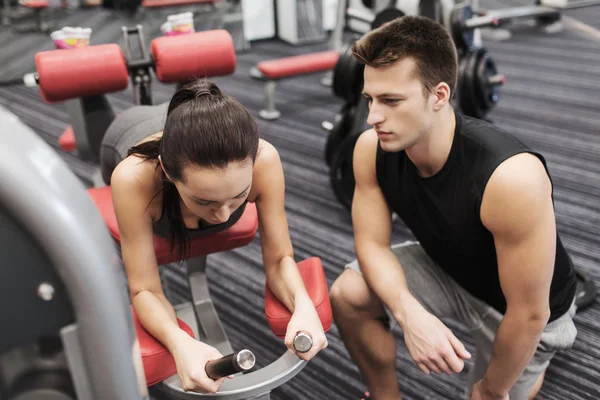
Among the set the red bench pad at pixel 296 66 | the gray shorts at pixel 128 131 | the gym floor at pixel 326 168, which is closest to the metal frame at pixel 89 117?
the gray shorts at pixel 128 131

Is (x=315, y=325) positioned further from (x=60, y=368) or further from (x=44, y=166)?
(x=44, y=166)

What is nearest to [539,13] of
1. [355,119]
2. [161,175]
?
[355,119]

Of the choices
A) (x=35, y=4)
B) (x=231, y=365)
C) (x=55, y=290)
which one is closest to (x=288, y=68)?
(x=231, y=365)

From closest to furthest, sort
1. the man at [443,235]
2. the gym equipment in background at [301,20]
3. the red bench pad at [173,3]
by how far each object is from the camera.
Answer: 1. the man at [443,235]
2. the gym equipment in background at [301,20]
3. the red bench pad at [173,3]

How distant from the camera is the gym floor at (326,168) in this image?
182cm

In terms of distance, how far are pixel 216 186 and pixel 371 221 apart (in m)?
0.54

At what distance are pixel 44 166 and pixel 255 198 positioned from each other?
35.8 inches

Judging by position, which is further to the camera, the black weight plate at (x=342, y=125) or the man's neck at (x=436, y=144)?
the black weight plate at (x=342, y=125)

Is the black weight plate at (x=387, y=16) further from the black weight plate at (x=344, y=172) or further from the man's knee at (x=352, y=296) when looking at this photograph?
the man's knee at (x=352, y=296)

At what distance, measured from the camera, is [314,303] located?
1253mm

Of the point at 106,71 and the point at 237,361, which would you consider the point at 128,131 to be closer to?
the point at 106,71

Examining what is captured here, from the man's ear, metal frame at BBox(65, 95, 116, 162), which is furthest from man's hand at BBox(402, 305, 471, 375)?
metal frame at BBox(65, 95, 116, 162)

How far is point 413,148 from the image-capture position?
133 centimetres

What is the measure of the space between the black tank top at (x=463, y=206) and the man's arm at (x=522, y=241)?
0.03 metres
